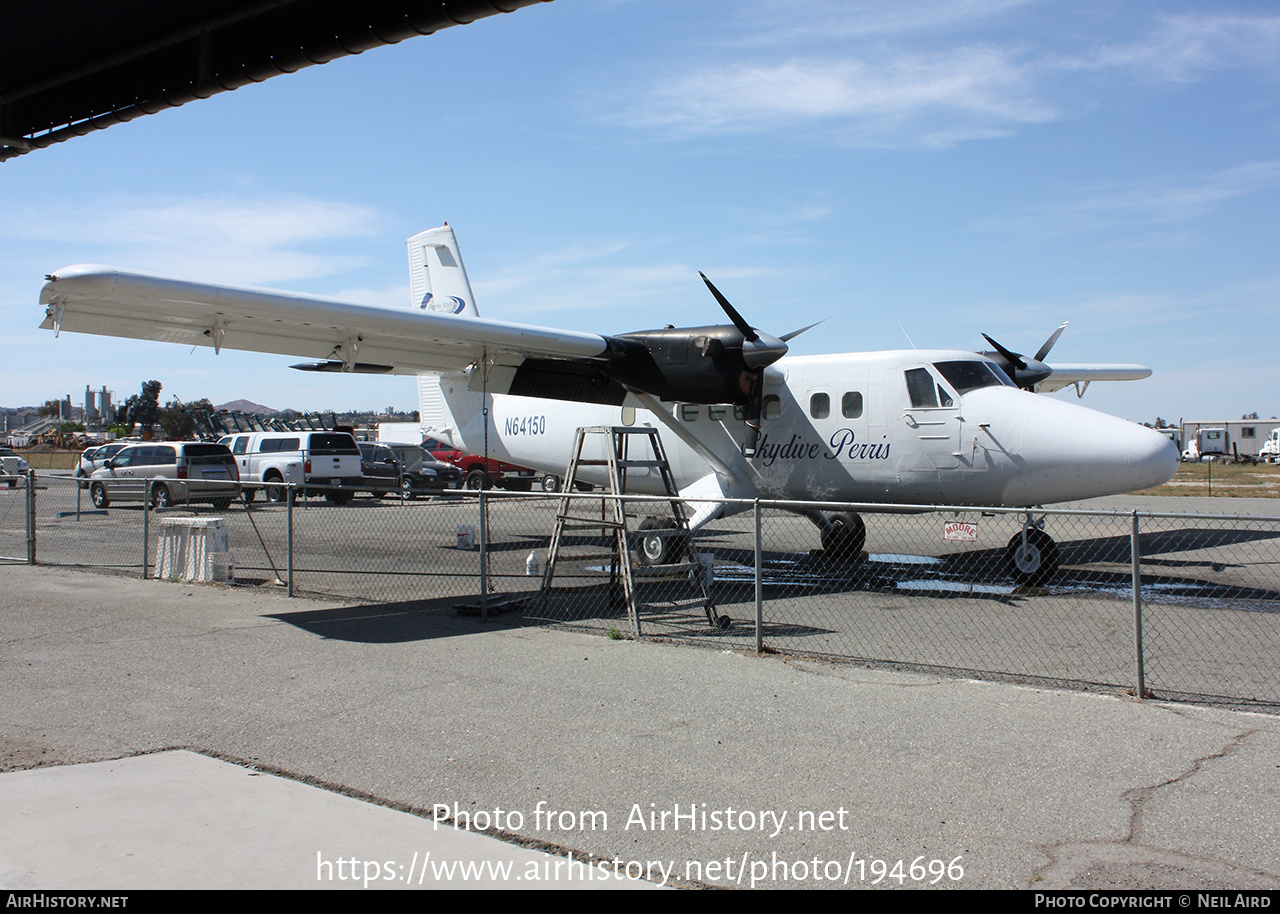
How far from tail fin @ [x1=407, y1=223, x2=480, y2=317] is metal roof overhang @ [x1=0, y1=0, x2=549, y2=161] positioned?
729 centimetres

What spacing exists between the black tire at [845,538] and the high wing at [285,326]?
188 inches

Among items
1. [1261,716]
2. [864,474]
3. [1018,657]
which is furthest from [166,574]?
[1261,716]

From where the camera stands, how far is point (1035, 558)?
1191 cm

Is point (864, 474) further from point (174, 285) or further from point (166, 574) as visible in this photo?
point (166, 574)

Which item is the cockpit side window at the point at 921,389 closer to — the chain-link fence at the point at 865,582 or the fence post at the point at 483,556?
the chain-link fence at the point at 865,582

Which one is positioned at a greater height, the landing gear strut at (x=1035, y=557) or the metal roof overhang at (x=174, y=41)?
the metal roof overhang at (x=174, y=41)

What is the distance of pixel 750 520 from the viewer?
22.1 metres

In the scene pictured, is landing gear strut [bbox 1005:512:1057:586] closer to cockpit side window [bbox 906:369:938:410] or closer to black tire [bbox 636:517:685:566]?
cockpit side window [bbox 906:369:938:410]

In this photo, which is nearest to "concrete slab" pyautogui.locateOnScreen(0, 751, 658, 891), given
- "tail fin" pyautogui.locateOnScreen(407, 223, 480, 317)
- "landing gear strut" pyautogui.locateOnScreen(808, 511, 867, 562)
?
"landing gear strut" pyautogui.locateOnScreen(808, 511, 867, 562)

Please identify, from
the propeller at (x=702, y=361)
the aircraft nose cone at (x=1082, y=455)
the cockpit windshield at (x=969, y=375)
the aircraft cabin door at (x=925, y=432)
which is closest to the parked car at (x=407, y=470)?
the propeller at (x=702, y=361)

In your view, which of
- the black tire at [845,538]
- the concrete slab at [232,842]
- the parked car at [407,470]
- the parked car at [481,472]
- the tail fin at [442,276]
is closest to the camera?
the concrete slab at [232,842]

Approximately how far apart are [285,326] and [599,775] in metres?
8.64

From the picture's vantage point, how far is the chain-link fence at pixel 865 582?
25.5ft

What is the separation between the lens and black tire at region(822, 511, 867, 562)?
14430 mm
